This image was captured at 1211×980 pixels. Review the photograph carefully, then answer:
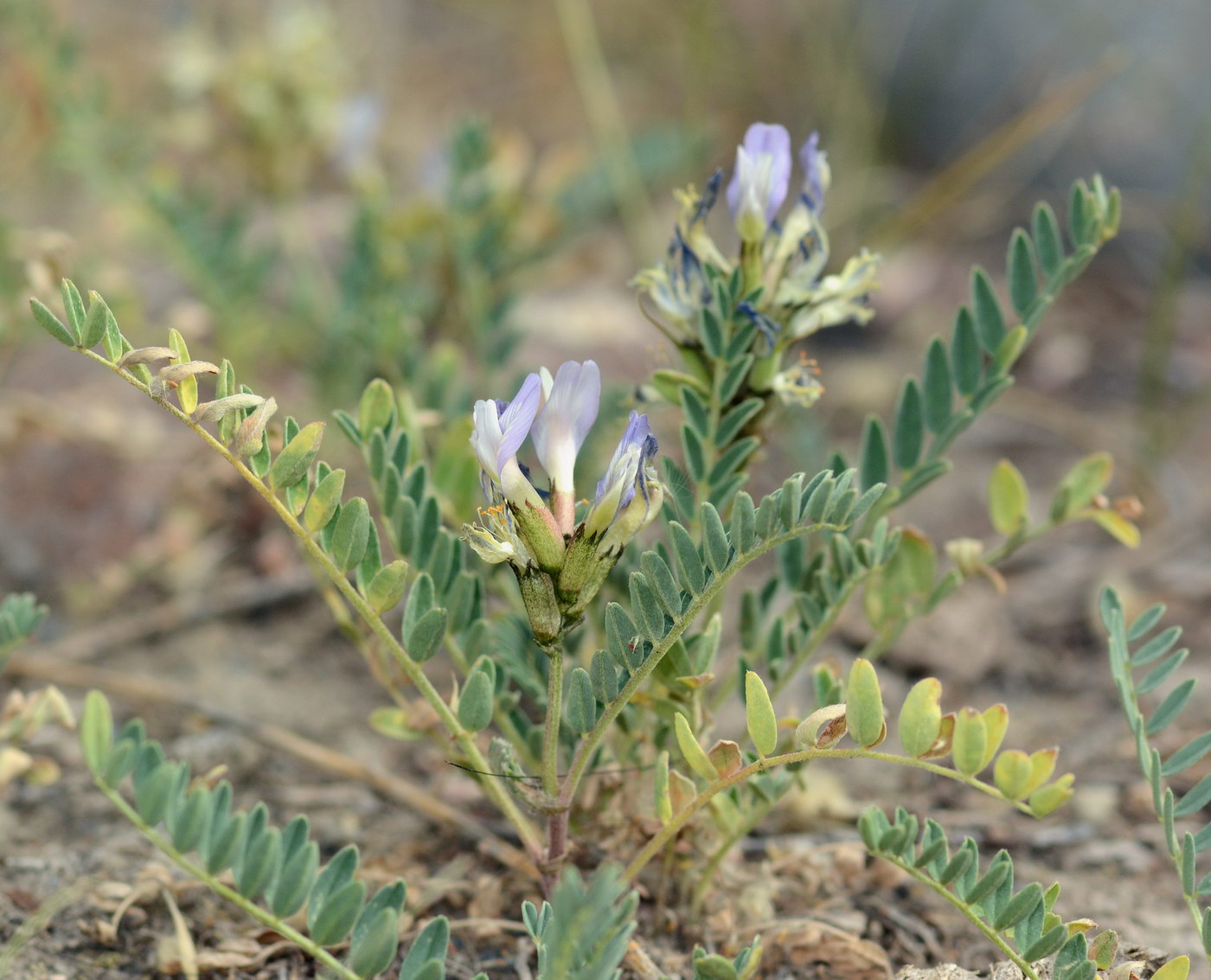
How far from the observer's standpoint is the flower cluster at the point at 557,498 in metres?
0.98

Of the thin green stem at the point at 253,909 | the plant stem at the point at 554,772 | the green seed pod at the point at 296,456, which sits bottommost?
the thin green stem at the point at 253,909

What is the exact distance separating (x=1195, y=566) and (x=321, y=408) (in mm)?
1545

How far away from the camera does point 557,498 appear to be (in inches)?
40.2

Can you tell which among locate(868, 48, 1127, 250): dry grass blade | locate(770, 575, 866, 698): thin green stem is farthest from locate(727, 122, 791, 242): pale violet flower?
locate(868, 48, 1127, 250): dry grass blade

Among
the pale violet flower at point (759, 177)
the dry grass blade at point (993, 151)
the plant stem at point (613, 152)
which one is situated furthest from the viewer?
the plant stem at point (613, 152)

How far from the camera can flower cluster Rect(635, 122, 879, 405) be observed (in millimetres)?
1148

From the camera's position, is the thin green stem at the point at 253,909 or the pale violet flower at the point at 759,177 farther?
the pale violet flower at the point at 759,177

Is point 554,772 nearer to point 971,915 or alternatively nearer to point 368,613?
point 368,613

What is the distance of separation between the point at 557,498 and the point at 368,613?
Result: 0.66 ft

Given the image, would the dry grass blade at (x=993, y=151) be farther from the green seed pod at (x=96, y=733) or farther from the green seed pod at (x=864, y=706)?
the green seed pod at (x=96, y=733)

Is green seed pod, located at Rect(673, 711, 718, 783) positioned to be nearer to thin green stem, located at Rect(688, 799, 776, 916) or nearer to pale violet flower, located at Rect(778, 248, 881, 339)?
thin green stem, located at Rect(688, 799, 776, 916)

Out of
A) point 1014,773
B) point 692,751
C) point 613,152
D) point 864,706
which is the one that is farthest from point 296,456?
point 613,152

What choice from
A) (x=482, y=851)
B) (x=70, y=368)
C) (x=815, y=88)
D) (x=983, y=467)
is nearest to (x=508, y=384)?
(x=482, y=851)

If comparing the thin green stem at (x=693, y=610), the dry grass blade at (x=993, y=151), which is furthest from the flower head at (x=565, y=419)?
the dry grass blade at (x=993, y=151)
